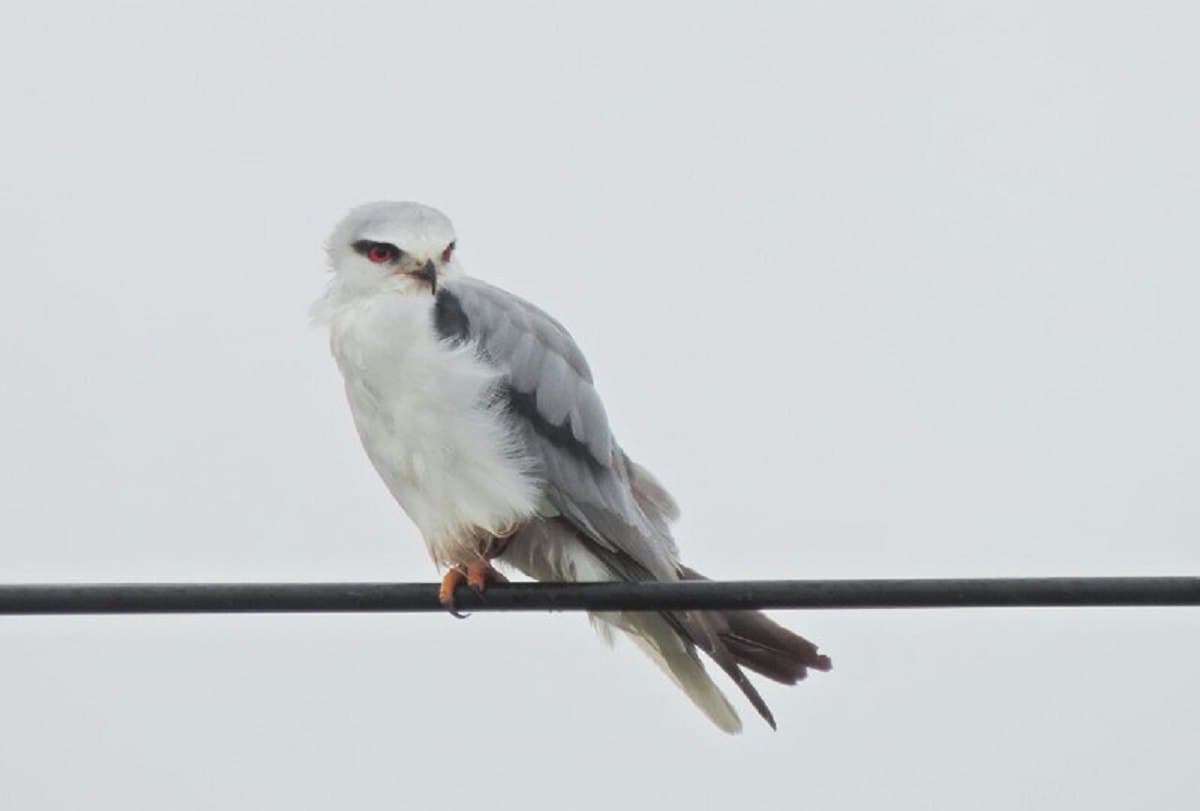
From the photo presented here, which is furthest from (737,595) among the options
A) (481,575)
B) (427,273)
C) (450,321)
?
(427,273)

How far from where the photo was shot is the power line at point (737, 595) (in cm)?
374

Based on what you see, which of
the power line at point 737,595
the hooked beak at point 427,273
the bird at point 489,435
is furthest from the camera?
the hooked beak at point 427,273

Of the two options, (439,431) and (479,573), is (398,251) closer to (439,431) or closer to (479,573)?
(439,431)

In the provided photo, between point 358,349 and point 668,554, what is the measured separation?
3.33 feet

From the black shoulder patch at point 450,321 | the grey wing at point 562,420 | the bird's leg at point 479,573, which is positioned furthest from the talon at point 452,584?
the black shoulder patch at point 450,321

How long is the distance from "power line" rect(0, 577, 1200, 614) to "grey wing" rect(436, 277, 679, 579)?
1537 millimetres

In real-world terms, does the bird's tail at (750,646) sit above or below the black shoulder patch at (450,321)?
below

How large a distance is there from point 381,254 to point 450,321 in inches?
13.7

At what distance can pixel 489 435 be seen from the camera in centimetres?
555

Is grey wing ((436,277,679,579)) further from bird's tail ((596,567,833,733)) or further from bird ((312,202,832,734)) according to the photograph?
bird's tail ((596,567,833,733))

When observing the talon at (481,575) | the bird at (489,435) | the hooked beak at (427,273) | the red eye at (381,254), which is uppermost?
the red eye at (381,254)

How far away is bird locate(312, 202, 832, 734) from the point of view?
5.54m

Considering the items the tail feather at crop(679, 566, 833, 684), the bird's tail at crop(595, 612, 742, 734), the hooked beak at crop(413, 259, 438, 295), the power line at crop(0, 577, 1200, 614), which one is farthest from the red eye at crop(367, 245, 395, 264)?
the power line at crop(0, 577, 1200, 614)

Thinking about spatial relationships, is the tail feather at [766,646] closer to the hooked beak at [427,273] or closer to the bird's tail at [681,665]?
the bird's tail at [681,665]
